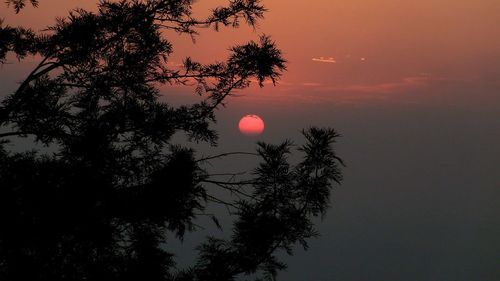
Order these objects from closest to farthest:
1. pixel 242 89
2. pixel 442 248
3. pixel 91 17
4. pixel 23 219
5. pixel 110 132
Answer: pixel 23 219 < pixel 110 132 < pixel 91 17 < pixel 242 89 < pixel 442 248

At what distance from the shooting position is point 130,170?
4.02 m

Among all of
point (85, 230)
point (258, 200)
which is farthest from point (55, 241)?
point (258, 200)

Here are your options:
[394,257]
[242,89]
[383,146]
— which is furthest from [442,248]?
[242,89]

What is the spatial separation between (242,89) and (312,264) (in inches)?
6068

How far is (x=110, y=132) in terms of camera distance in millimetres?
4094

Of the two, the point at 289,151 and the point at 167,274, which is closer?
the point at 167,274

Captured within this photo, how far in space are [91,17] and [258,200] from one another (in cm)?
245

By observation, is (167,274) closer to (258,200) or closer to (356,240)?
(258,200)

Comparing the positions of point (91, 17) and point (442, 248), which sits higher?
point (91, 17)

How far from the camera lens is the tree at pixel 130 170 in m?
2.85

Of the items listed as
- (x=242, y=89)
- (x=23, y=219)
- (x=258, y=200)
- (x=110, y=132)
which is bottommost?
(x=258, y=200)

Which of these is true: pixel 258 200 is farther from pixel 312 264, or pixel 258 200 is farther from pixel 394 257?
pixel 394 257

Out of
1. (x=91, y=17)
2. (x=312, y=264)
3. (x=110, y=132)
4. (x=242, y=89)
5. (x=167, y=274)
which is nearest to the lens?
(x=167, y=274)

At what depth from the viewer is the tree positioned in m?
2.85
